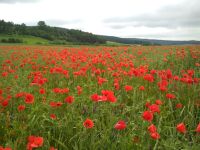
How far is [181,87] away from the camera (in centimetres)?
423

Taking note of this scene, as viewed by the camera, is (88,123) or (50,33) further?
(50,33)

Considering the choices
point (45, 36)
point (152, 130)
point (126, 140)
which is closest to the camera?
point (152, 130)

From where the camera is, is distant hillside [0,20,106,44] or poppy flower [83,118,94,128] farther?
distant hillside [0,20,106,44]

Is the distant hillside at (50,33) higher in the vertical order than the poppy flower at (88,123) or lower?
higher

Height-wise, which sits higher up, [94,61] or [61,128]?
[94,61]

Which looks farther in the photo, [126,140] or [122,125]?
[126,140]

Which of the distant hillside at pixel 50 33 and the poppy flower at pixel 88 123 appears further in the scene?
the distant hillside at pixel 50 33

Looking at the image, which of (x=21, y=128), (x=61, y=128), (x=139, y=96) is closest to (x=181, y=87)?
(x=139, y=96)

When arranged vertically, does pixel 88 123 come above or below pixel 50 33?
below

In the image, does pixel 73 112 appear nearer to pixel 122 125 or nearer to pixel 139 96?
pixel 122 125

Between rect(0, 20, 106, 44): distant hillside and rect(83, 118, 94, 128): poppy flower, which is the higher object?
rect(0, 20, 106, 44): distant hillside

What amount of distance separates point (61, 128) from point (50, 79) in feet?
8.64

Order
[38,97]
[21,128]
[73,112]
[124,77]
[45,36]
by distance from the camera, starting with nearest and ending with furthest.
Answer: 1. [21,128]
2. [73,112]
3. [38,97]
4. [124,77]
5. [45,36]

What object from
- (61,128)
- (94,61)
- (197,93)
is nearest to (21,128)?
(61,128)
